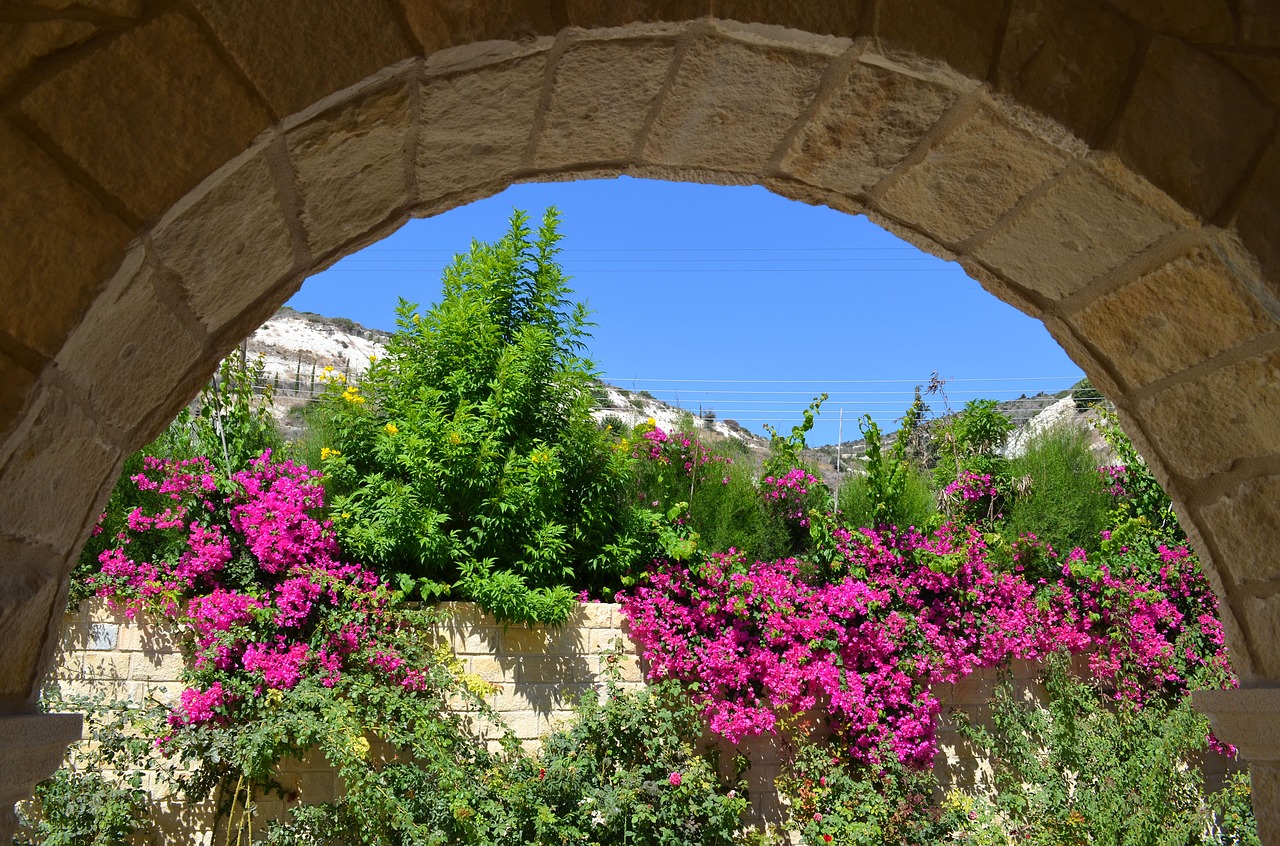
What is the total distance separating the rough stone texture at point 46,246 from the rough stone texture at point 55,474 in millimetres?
93

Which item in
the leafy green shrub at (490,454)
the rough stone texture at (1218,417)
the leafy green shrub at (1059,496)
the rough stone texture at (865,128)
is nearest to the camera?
the rough stone texture at (865,128)

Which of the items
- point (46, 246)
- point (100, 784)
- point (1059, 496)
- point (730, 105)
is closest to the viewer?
point (46, 246)

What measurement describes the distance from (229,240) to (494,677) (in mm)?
3803

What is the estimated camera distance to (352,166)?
1361 mm

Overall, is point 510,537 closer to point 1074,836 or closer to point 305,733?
point 305,733

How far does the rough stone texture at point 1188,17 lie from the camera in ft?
4.54

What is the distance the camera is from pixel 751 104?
150 cm

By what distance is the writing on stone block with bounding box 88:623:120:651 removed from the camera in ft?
14.9

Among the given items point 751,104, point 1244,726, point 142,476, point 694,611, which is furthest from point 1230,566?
point 142,476

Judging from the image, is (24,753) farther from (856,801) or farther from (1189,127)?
(856,801)

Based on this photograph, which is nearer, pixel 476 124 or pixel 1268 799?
pixel 476 124

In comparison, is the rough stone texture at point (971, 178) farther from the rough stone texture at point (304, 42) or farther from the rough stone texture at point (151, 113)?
the rough stone texture at point (151, 113)

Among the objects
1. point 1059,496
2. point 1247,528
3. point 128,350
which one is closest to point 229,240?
point 128,350

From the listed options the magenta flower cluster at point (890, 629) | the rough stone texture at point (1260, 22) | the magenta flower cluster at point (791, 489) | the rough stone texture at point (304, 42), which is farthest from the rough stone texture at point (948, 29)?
the magenta flower cluster at point (791, 489)
